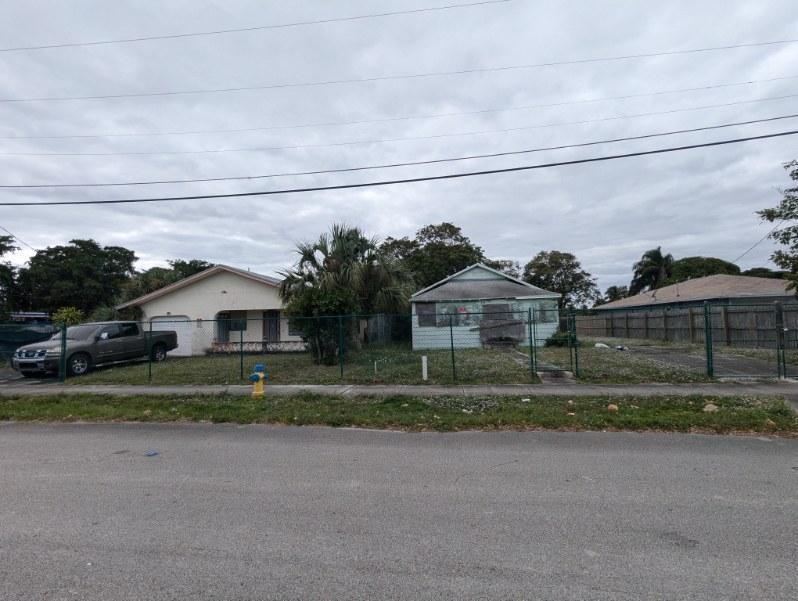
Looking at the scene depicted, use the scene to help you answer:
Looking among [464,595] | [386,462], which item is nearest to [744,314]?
[386,462]

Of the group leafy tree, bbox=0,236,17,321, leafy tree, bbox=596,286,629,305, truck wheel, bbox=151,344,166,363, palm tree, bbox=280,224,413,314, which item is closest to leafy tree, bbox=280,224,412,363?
palm tree, bbox=280,224,413,314

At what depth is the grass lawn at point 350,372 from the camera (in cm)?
1262

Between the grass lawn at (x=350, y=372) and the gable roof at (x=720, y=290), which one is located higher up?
the gable roof at (x=720, y=290)

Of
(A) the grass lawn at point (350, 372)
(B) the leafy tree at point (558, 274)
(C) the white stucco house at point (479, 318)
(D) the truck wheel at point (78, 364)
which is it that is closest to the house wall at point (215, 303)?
(A) the grass lawn at point (350, 372)

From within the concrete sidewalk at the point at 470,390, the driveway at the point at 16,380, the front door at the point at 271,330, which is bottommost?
the concrete sidewalk at the point at 470,390

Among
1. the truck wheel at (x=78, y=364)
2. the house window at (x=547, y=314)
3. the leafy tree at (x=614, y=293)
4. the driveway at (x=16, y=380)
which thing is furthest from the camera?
the leafy tree at (x=614, y=293)

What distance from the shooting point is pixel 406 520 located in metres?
4.18

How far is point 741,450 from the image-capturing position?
20.8 ft

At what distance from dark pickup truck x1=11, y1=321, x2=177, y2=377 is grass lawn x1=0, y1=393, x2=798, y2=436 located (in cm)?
338

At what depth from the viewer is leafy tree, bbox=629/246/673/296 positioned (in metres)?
Answer: 57.7

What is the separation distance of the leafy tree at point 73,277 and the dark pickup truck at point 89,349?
83.7 feet

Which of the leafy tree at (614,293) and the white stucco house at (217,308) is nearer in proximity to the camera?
the white stucco house at (217,308)

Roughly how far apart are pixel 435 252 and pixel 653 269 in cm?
2845

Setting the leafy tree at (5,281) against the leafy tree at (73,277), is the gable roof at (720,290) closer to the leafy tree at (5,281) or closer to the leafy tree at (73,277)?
the leafy tree at (5,281)
